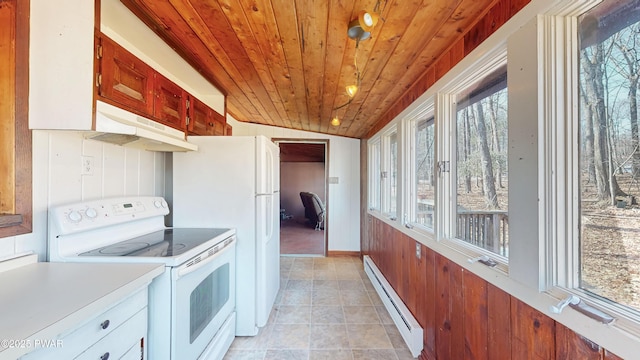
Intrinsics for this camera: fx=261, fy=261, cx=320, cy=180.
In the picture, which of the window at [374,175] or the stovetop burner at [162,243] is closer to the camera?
the stovetop burner at [162,243]

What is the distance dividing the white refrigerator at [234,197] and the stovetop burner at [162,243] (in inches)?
6.3

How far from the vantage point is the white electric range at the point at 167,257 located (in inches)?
51.2

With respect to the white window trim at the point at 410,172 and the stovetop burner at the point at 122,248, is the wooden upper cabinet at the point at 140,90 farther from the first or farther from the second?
the white window trim at the point at 410,172

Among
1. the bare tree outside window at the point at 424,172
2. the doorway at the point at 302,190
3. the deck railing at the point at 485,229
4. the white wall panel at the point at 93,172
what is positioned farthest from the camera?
the doorway at the point at 302,190

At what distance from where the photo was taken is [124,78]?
142 cm

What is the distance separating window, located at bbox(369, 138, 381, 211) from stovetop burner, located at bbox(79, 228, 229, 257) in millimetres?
2506

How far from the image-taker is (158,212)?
6.54ft

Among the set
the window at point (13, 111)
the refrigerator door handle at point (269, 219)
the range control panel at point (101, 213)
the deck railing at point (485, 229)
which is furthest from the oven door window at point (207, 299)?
the deck railing at point (485, 229)

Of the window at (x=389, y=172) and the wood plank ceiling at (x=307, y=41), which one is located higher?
the wood plank ceiling at (x=307, y=41)

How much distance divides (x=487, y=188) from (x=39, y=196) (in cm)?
227

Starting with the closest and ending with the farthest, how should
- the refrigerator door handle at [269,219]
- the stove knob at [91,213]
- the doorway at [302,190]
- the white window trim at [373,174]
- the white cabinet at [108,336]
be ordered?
the white cabinet at [108,336] < the stove knob at [91,213] < the refrigerator door handle at [269,219] < the white window trim at [373,174] < the doorway at [302,190]

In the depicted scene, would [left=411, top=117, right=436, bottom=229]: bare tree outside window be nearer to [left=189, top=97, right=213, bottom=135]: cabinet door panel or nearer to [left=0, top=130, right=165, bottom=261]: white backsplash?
[left=189, top=97, right=213, bottom=135]: cabinet door panel

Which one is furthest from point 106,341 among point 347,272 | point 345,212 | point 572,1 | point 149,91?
point 345,212

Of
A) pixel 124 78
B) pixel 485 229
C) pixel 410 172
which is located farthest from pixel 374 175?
pixel 124 78
